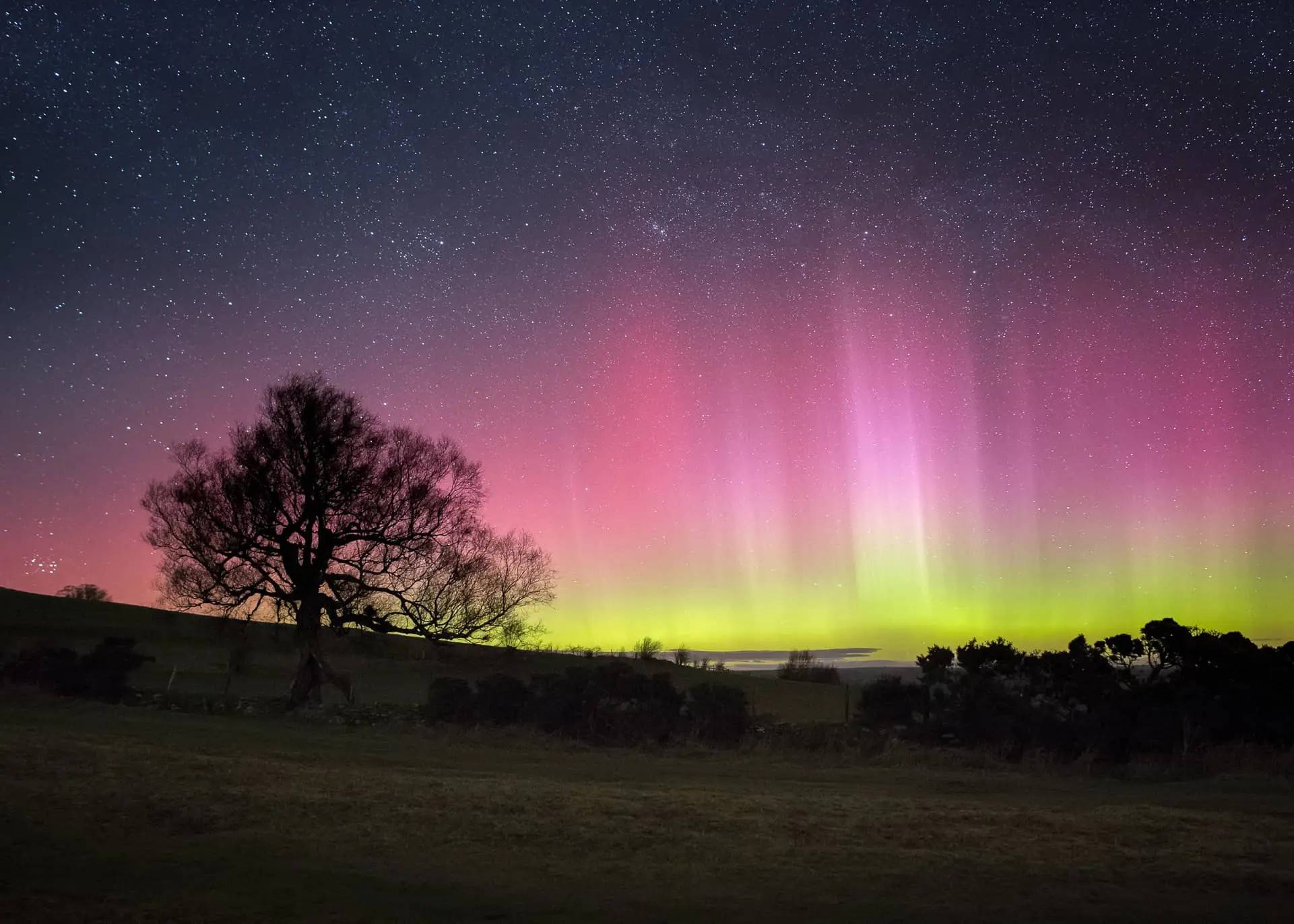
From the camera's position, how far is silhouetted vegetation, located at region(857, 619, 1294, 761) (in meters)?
22.3

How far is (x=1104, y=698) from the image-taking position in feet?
76.9

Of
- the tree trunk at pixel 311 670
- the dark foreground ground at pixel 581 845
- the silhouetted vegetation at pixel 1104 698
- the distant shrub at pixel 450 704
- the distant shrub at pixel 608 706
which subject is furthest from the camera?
the tree trunk at pixel 311 670

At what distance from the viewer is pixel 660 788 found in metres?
15.6

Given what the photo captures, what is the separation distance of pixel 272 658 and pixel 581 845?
48.0 metres

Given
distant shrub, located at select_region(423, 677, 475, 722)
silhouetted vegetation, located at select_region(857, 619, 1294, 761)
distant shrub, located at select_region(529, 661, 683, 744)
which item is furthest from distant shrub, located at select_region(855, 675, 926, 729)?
distant shrub, located at select_region(423, 677, 475, 722)

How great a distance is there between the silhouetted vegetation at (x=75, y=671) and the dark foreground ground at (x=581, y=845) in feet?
46.8

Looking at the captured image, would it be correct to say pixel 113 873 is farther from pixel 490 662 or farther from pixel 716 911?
pixel 490 662

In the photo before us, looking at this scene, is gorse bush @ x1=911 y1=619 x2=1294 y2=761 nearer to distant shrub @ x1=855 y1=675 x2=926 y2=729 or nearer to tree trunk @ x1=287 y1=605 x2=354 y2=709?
distant shrub @ x1=855 y1=675 x2=926 y2=729

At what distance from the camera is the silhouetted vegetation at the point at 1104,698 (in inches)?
878

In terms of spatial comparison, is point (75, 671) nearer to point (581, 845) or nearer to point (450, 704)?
point (450, 704)

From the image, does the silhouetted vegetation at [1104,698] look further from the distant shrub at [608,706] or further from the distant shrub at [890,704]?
the distant shrub at [608,706]

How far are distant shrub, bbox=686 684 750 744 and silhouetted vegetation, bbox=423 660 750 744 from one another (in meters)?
0.02

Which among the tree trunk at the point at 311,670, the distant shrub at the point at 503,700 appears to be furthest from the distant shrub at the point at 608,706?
the tree trunk at the point at 311,670

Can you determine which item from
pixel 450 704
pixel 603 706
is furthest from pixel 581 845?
pixel 450 704
